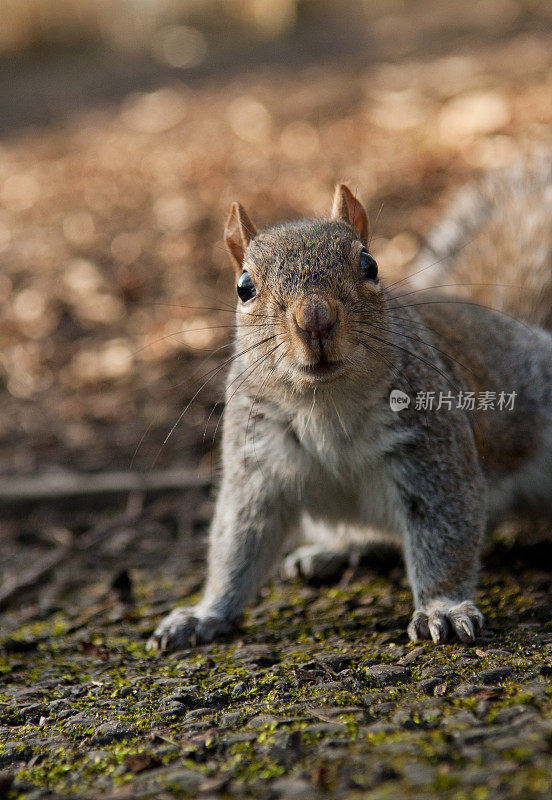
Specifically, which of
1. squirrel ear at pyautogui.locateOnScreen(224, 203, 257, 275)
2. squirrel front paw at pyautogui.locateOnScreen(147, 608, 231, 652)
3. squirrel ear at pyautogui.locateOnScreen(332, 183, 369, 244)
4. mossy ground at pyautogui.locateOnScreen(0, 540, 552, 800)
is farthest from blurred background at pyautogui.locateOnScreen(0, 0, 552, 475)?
mossy ground at pyautogui.locateOnScreen(0, 540, 552, 800)

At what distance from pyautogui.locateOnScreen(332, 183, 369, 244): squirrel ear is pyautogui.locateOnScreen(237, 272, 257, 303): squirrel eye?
1.34 feet

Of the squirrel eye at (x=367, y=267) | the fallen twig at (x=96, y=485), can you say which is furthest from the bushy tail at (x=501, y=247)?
the fallen twig at (x=96, y=485)

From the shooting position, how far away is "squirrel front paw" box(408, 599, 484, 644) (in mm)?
2295

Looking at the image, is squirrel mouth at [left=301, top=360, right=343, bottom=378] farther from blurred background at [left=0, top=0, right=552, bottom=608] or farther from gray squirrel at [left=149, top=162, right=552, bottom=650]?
blurred background at [left=0, top=0, right=552, bottom=608]

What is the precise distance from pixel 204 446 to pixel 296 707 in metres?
2.30

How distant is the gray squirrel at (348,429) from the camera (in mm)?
2357

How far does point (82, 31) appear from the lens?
16.2 meters

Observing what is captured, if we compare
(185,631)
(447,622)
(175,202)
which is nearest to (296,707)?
(447,622)

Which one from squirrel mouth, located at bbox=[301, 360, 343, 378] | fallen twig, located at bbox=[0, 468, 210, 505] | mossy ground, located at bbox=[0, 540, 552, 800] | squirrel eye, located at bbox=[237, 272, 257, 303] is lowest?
mossy ground, located at bbox=[0, 540, 552, 800]

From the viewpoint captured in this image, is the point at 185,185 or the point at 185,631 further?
the point at 185,185

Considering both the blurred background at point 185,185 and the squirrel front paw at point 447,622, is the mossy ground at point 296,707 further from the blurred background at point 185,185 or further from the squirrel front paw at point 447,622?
the blurred background at point 185,185

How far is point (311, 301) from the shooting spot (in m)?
2.20

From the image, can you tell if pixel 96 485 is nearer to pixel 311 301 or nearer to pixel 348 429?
pixel 348 429

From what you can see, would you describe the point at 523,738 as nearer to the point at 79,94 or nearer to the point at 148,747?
the point at 148,747
